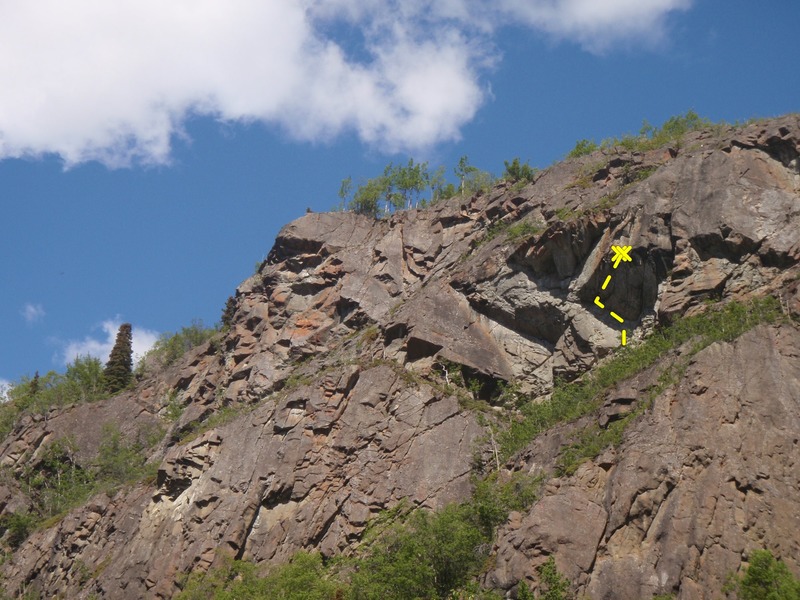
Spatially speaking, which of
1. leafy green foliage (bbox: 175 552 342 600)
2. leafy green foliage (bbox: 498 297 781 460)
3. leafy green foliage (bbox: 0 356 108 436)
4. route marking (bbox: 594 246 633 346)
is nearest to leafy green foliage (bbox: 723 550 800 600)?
leafy green foliage (bbox: 498 297 781 460)

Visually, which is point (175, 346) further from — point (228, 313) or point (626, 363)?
point (626, 363)

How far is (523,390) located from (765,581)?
19.5 m

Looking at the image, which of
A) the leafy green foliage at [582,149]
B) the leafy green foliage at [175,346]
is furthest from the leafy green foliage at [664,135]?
the leafy green foliage at [175,346]

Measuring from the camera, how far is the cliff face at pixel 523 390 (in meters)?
32.6

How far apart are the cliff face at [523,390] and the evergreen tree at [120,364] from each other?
13246mm

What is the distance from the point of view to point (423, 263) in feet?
194

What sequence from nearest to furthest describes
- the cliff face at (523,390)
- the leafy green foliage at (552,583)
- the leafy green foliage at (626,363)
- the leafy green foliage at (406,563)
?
1. the leafy green foliage at (552,583)
2. the cliff face at (523,390)
3. the leafy green foliage at (406,563)
4. the leafy green foliage at (626,363)

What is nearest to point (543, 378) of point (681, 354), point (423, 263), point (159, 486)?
point (681, 354)

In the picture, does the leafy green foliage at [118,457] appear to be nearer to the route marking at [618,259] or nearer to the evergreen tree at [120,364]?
the evergreen tree at [120,364]

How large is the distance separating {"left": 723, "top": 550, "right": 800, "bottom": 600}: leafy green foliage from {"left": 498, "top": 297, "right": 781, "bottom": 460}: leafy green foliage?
28.8ft

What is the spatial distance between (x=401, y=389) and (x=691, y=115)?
28567 millimetres

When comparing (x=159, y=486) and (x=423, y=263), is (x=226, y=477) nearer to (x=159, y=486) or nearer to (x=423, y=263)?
(x=159, y=486)

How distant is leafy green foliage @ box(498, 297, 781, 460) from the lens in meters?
37.9

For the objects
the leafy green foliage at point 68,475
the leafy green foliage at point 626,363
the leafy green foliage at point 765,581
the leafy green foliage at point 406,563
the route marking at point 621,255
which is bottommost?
the leafy green foliage at point 765,581
